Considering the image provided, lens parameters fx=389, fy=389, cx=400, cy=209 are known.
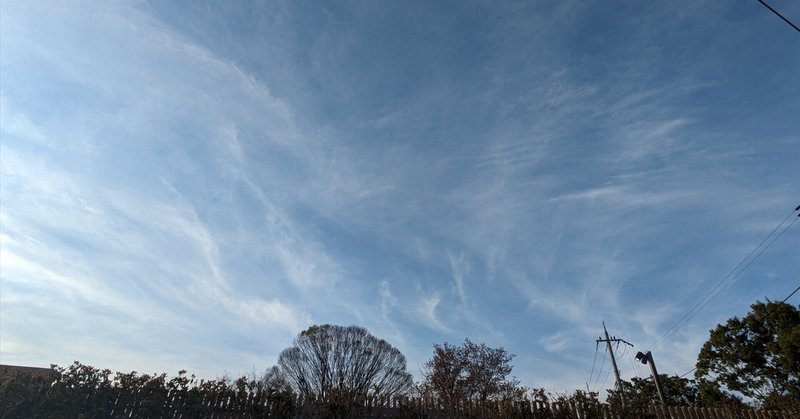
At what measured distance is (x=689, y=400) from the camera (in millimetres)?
35781

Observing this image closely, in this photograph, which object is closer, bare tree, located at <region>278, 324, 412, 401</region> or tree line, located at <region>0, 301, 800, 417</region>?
tree line, located at <region>0, 301, 800, 417</region>

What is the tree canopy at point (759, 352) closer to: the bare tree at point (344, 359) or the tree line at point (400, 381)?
the tree line at point (400, 381)

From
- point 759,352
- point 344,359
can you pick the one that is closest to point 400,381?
point 344,359

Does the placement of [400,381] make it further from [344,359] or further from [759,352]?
[759,352]

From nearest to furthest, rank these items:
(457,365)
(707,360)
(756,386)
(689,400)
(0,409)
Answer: (0,409) → (756,386) → (707,360) → (457,365) → (689,400)

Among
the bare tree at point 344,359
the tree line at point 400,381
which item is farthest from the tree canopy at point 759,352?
the bare tree at point 344,359

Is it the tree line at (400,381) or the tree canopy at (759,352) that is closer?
the tree line at (400,381)

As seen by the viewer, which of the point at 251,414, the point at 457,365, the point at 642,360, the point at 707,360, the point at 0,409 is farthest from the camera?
the point at 457,365

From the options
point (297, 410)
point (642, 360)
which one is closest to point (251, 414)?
point (297, 410)

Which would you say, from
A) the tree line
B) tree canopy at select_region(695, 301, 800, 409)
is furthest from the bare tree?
tree canopy at select_region(695, 301, 800, 409)

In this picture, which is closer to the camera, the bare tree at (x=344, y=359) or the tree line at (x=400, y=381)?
the tree line at (x=400, y=381)

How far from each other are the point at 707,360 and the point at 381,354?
24774mm

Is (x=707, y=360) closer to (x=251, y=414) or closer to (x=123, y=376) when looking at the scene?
(x=251, y=414)

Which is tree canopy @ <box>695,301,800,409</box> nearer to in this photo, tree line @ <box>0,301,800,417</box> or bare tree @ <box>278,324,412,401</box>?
tree line @ <box>0,301,800,417</box>
